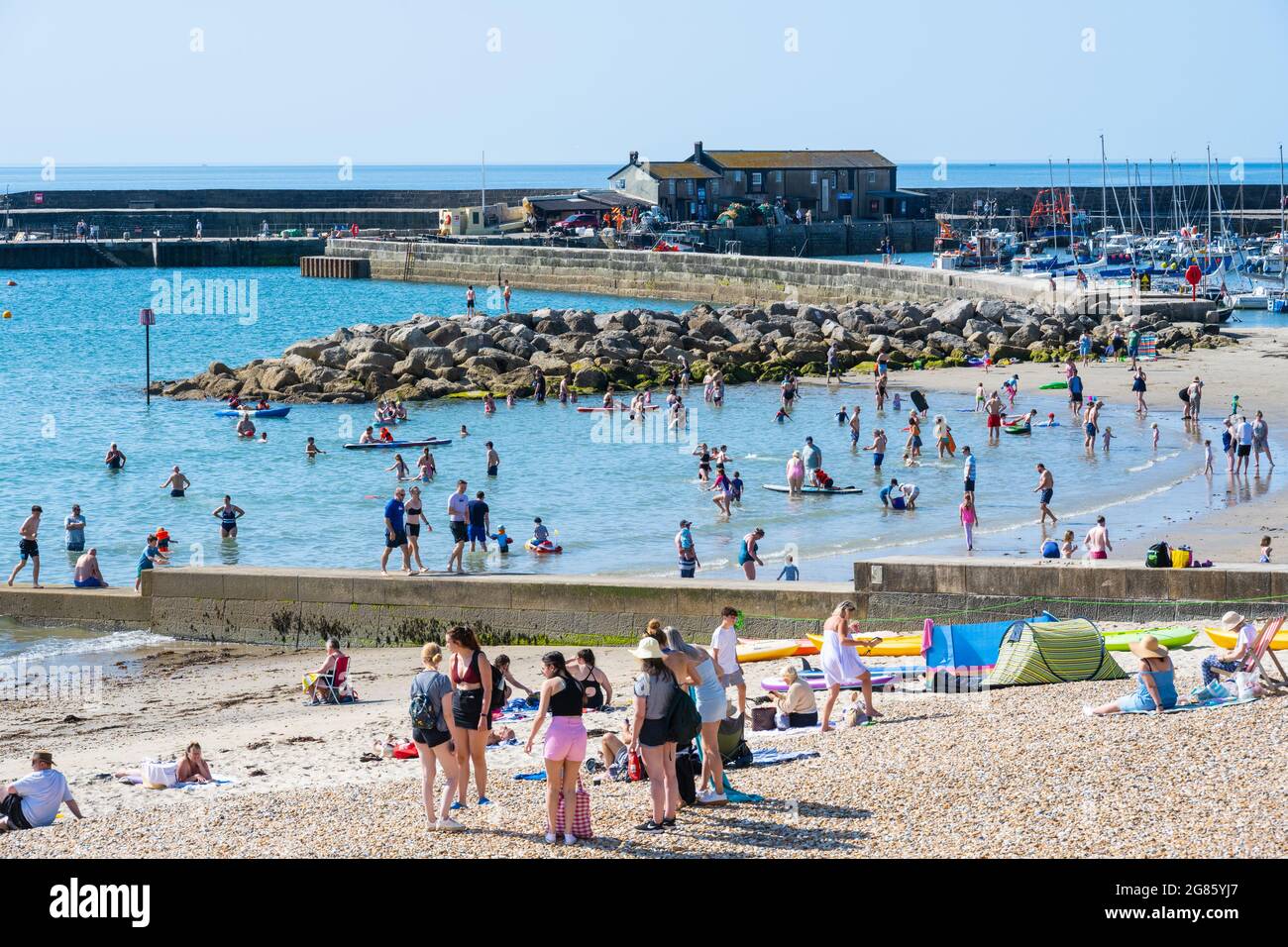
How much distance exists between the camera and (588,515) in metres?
26.5

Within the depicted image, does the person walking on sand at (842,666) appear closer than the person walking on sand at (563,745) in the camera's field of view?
No

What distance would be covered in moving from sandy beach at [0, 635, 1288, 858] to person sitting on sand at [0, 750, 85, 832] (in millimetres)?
264

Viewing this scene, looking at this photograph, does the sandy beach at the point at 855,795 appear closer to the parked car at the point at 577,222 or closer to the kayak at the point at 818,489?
the kayak at the point at 818,489

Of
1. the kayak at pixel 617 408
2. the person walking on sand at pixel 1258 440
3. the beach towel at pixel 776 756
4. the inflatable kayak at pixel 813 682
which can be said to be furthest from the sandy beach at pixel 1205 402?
the beach towel at pixel 776 756

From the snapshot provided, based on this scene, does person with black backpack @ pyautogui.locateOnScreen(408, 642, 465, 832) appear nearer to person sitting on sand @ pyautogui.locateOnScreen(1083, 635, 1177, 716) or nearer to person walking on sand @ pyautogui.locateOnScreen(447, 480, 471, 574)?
person sitting on sand @ pyautogui.locateOnScreen(1083, 635, 1177, 716)

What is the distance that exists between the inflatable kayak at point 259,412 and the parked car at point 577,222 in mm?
50389

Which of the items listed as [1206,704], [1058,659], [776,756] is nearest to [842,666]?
[776,756]

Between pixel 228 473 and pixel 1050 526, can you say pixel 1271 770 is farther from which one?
pixel 228 473

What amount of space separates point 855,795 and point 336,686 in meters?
6.70

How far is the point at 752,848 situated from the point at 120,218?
9703cm

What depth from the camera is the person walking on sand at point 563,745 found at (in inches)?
337

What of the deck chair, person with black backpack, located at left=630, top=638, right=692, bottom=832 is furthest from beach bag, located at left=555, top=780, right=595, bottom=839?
the deck chair

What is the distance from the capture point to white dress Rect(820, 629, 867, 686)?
1153cm

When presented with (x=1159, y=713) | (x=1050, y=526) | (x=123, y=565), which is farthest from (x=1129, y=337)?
(x=1159, y=713)
